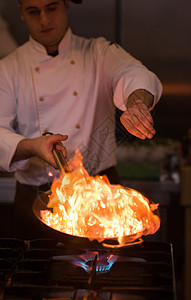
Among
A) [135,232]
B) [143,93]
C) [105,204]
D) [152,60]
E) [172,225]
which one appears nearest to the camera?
[135,232]

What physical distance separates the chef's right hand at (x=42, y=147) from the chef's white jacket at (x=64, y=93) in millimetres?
180

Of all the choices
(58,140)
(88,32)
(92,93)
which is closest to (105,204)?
(58,140)

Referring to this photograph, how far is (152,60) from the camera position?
2057mm

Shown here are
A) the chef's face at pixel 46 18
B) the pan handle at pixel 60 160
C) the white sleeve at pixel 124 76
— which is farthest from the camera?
the chef's face at pixel 46 18

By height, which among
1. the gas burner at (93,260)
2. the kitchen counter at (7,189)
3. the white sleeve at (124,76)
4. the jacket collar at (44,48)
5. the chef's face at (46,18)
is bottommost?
the kitchen counter at (7,189)

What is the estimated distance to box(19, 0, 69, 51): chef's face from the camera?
4.94ft

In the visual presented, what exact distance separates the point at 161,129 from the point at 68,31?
1183 millimetres

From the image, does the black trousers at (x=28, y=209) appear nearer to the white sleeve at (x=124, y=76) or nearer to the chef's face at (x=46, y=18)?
the white sleeve at (x=124, y=76)

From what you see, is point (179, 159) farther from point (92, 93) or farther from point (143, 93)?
point (143, 93)

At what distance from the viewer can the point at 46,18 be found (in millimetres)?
1512

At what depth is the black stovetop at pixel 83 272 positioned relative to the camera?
955 millimetres

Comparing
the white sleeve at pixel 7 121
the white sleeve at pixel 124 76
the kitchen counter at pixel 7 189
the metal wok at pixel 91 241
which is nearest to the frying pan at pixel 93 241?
the metal wok at pixel 91 241

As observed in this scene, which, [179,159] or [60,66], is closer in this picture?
[60,66]

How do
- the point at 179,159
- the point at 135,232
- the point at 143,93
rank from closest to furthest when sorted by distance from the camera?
1. the point at 135,232
2. the point at 143,93
3. the point at 179,159
